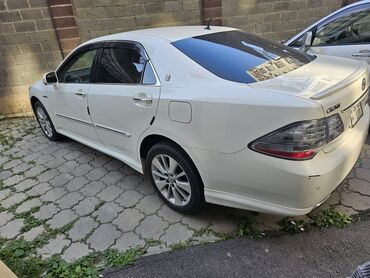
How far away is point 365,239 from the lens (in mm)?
2355

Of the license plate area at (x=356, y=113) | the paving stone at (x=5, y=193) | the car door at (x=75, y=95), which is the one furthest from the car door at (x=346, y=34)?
the paving stone at (x=5, y=193)

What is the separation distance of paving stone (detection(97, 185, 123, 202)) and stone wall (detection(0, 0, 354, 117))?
3.63m

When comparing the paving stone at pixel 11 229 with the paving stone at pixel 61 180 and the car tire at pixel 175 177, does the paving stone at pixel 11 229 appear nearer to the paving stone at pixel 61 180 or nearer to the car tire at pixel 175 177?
the paving stone at pixel 61 180

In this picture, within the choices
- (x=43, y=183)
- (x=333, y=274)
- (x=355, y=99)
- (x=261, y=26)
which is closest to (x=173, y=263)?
(x=333, y=274)

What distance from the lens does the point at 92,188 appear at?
132 inches

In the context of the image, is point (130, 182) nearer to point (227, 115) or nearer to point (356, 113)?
point (227, 115)

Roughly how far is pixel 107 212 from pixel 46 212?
610 mm

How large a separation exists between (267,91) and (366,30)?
7.86 feet

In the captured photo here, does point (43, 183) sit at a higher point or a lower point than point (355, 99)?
lower

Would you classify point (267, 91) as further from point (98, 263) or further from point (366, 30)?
point (366, 30)

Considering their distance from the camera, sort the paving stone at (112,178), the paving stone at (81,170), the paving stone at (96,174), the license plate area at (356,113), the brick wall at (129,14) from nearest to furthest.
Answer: the license plate area at (356,113)
the paving stone at (112,178)
the paving stone at (96,174)
the paving stone at (81,170)
the brick wall at (129,14)

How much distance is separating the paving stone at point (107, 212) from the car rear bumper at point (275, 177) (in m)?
1.00

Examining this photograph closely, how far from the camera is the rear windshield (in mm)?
2365

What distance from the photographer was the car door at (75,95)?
3.43 meters
